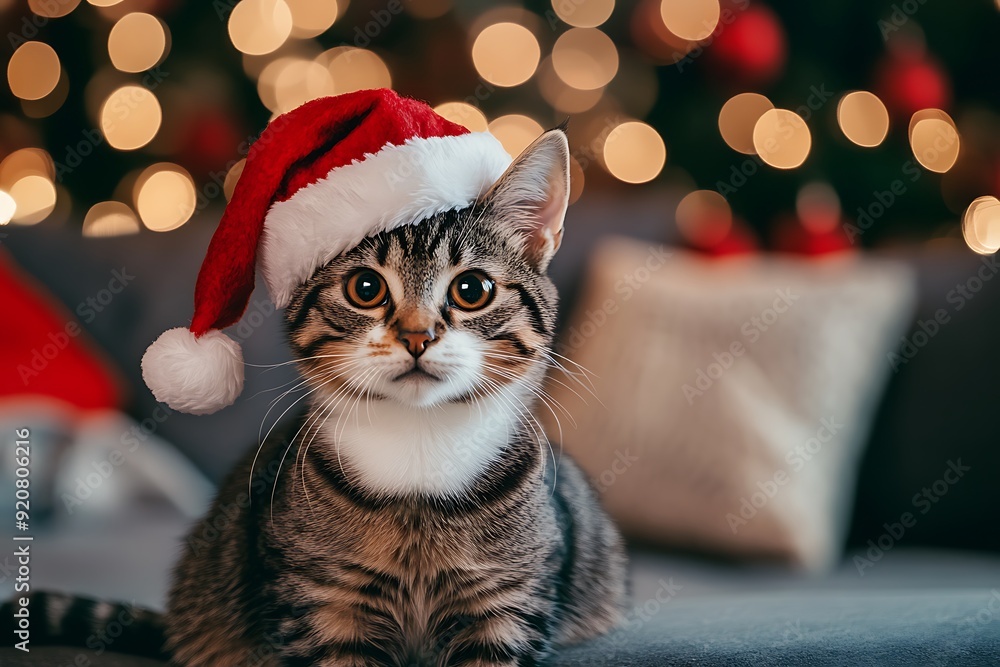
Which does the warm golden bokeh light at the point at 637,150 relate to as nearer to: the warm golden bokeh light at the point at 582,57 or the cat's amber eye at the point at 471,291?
the warm golden bokeh light at the point at 582,57

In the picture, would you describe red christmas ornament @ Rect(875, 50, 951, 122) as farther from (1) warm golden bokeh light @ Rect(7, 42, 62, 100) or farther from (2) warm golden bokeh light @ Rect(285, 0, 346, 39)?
(1) warm golden bokeh light @ Rect(7, 42, 62, 100)

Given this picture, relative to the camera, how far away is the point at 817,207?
1980 millimetres

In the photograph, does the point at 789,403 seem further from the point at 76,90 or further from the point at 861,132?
the point at 76,90

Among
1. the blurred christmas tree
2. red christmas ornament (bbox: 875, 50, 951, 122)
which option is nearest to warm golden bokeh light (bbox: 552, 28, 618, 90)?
the blurred christmas tree

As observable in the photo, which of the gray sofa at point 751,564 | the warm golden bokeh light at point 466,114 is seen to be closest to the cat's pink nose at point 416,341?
the gray sofa at point 751,564

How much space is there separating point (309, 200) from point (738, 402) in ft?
2.42

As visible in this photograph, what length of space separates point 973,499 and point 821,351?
297 mm

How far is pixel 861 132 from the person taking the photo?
78.5 inches

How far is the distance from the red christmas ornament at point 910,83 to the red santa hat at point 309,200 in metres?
1.66

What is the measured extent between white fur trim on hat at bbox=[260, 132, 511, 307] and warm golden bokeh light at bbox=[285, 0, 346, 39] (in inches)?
63.5

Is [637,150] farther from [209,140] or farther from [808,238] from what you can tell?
[209,140]

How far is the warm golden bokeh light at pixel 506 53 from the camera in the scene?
2064 mm

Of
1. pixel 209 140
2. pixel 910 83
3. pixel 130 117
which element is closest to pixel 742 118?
pixel 910 83

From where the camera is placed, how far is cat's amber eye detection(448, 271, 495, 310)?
641mm
